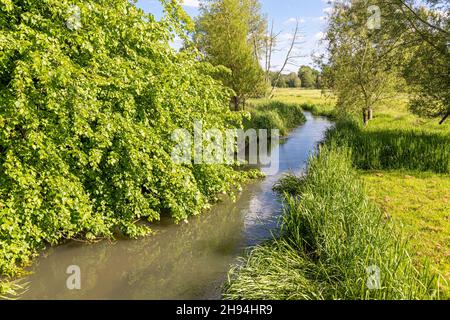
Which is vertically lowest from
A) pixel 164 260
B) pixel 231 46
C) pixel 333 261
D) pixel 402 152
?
pixel 164 260

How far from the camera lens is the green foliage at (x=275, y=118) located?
73.9ft

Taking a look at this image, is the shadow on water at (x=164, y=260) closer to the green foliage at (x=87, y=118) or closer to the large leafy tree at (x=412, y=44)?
the green foliage at (x=87, y=118)

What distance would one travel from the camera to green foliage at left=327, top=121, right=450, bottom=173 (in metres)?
12.1

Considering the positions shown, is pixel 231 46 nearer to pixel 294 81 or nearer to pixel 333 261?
pixel 333 261

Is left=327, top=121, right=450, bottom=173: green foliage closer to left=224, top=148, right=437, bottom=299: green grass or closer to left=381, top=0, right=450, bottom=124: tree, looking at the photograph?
left=381, top=0, right=450, bottom=124: tree

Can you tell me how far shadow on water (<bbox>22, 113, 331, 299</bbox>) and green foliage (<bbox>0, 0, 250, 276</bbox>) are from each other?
0.51 m

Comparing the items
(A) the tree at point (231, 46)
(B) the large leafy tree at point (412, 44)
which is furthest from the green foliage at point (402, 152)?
(A) the tree at point (231, 46)

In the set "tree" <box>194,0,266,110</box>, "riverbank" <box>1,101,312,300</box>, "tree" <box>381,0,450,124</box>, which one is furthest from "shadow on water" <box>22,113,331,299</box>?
"tree" <box>194,0,266,110</box>

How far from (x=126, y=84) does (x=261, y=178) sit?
295 inches

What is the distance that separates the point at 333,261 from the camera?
537 cm

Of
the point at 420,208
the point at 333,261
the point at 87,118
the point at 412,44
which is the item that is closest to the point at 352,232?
the point at 333,261

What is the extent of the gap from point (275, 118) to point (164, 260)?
59.4ft

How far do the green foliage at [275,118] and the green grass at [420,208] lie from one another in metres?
10.9

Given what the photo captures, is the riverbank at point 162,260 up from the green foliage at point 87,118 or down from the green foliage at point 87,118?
down
